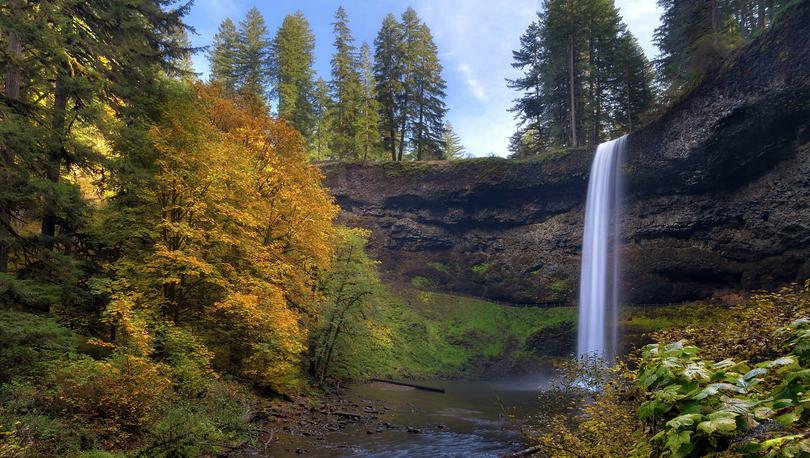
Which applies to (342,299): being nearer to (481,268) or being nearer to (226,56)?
(481,268)

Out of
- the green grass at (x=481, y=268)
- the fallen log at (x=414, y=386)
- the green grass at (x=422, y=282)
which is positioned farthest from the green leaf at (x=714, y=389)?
the green grass at (x=481, y=268)

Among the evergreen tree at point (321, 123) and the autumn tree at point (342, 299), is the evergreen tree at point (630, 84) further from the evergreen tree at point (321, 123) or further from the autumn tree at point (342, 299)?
the autumn tree at point (342, 299)

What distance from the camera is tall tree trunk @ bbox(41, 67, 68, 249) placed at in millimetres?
9867

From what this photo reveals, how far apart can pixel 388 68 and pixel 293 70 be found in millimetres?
9699

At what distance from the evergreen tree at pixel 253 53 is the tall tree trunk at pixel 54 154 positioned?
2731 cm

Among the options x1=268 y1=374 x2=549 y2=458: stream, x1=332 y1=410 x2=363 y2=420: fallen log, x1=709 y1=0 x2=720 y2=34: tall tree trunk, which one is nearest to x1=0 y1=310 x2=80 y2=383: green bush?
x1=268 y1=374 x2=549 y2=458: stream

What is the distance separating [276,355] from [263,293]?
2.40 m

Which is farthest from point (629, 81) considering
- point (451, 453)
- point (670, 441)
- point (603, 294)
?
point (670, 441)

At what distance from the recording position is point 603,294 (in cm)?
3397

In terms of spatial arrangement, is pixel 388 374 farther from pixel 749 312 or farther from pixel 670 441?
pixel 670 441

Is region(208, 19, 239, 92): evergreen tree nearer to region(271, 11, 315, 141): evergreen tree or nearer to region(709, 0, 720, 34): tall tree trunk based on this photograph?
region(271, 11, 315, 141): evergreen tree

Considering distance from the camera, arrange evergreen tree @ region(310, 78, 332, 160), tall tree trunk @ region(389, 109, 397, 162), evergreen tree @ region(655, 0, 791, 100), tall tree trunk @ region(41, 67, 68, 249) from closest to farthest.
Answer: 1. tall tree trunk @ region(41, 67, 68, 249)
2. evergreen tree @ region(655, 0, 791, 100)
3. tall tree trunk @ region(389, 109, 397, 162)
4. evergreen tree @ region(310, 78, 332, 160)

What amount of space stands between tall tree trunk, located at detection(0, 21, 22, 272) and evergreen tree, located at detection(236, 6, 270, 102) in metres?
27.8

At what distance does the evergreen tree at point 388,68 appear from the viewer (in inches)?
1697
